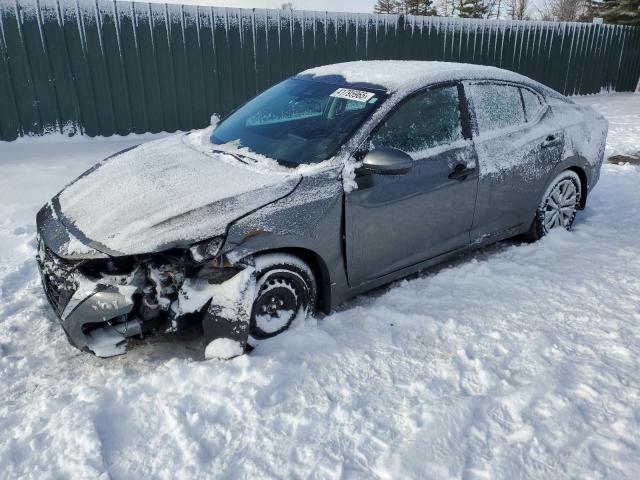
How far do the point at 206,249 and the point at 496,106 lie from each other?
2634mm

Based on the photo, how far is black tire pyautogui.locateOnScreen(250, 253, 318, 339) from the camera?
2.96 m

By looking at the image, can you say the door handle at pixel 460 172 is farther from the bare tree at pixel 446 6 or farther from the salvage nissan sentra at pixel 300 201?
the bare tree at pixel 446 6

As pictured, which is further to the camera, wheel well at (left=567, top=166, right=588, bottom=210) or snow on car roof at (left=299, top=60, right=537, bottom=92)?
wheel well at (left=567, top=166, right=588, bottom=210)

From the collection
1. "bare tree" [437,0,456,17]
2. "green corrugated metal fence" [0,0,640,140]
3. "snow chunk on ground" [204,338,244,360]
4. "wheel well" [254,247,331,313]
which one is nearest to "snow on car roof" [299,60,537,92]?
"wheel well" [254,247,331,313]

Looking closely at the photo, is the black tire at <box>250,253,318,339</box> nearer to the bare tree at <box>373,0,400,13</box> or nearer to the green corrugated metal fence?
the green corrugated metal fence

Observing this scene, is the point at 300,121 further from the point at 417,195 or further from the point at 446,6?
the point at 446,6

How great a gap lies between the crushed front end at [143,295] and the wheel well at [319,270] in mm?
374

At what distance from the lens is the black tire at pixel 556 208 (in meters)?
4.52

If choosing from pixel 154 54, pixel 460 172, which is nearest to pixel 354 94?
pixel 460 172

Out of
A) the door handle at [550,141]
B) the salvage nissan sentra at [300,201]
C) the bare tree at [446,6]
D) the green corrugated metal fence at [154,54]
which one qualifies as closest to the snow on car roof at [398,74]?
the salvage nissan sentra at [300,201]

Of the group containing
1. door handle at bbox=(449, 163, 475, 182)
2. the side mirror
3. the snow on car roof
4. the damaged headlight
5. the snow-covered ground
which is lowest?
the snow-covered ground

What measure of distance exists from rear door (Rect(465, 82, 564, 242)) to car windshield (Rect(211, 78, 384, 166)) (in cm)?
100

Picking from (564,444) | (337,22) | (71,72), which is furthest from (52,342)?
(337,22)

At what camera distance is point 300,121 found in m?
3.64
